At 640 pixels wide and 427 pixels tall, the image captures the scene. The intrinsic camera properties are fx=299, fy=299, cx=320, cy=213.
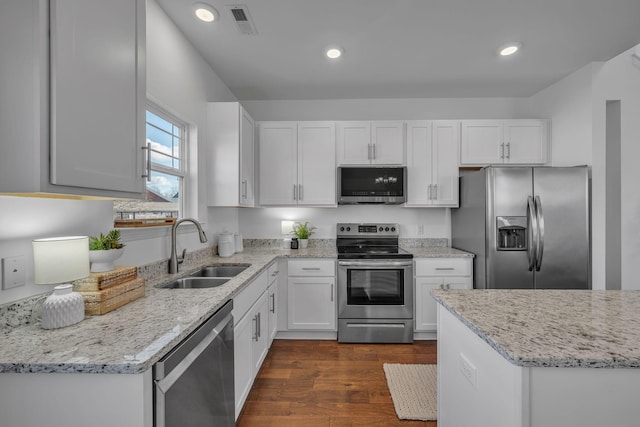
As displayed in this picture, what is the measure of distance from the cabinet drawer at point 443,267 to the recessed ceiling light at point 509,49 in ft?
6.17

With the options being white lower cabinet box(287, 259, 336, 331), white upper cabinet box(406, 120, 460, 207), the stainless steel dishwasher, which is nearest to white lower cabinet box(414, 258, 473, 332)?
white upper cabinet box(406, 120, 460, 207)

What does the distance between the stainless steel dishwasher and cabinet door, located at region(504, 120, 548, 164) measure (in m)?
3.24

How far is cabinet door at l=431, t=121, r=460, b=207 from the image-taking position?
10.6 feet

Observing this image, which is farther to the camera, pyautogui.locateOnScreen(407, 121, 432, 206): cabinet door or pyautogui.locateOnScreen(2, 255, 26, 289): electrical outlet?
pyautogui.locateOnScreen(407, 121, 432, 206): cabinet door

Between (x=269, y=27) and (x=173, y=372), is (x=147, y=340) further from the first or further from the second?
(x=269, y=27)

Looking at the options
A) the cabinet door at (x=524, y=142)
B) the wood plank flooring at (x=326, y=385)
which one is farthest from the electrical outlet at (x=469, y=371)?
the cabinet door at (x=524, y=142)

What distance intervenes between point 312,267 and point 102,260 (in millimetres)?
1942

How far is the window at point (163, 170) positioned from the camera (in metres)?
1.98

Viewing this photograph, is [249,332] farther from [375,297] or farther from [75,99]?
[75,99]

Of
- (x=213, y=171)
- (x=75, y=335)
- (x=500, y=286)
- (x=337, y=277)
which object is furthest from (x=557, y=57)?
(x=75, y=335)

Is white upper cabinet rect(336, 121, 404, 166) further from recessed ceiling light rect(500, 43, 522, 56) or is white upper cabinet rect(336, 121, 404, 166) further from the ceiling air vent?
the ceiling air vent

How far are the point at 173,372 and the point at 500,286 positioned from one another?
272cm

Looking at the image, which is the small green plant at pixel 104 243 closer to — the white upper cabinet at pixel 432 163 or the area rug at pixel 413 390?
the area rug at pixel 413 390

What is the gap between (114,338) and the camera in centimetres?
97
